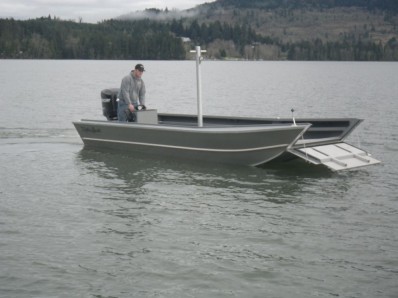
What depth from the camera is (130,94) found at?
56.3 feet

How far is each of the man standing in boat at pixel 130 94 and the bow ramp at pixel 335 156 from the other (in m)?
5.20

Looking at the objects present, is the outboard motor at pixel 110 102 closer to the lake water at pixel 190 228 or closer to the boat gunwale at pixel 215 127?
the boat gunwale at pixel 215 127

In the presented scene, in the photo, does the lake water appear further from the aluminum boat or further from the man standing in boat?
the man standing in boat

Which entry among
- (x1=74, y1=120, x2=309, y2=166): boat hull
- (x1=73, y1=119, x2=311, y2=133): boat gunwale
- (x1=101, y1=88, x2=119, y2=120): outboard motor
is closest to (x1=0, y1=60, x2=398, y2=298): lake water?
(x1=74, y1=120, x2=309, y2=166): boat hull

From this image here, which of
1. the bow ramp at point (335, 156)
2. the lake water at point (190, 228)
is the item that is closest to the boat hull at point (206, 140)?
the lake water at point (190, 228)

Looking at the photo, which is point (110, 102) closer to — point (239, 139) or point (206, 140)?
point (206, 140)

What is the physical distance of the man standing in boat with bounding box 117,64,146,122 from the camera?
55.2 feet

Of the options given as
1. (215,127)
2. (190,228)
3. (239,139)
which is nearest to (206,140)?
(215,127)

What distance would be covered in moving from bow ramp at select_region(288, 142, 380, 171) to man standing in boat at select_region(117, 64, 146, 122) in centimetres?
520

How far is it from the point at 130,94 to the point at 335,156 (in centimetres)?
642

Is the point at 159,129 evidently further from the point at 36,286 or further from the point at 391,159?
the point at 36,286

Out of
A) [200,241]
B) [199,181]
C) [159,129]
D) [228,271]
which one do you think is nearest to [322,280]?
[228,271]

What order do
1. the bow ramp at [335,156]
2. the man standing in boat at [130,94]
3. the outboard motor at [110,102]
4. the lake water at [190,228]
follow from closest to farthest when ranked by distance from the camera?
the lake water at [190,228], the bow ramp at [335,156], the man standing in boat at [130,94], the outboard motor at [110,102]

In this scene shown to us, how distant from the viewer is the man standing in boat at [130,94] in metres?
16.8
